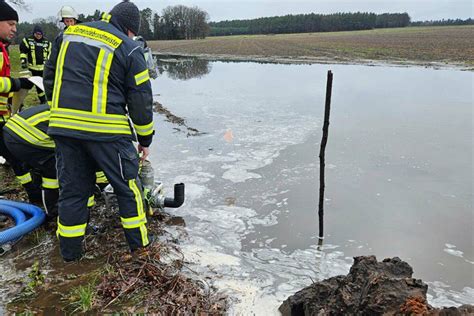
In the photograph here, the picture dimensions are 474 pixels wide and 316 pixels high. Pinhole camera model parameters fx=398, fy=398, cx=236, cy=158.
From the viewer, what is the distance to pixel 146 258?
3.48m

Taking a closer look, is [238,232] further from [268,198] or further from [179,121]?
[179,121]

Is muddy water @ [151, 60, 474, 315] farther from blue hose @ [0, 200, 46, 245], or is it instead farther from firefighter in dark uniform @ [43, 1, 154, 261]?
blue hose @ [0, 200, 46, 245]

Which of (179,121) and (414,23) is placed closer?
(179,121)

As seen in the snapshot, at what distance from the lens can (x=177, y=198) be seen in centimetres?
452

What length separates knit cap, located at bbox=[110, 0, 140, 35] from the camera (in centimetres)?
336

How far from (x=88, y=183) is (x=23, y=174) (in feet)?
4.85

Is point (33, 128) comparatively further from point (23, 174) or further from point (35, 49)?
point (35, 49)

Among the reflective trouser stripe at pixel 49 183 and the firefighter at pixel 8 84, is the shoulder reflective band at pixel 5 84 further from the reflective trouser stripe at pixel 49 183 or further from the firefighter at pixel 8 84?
the reflective trouser stripe at pixel 49 183

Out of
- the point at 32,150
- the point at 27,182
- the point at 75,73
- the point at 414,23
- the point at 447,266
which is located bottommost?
the point at 447,266

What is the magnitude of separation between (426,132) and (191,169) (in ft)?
16.2

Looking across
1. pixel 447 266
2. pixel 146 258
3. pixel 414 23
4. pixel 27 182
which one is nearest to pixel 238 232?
pixel 146 258

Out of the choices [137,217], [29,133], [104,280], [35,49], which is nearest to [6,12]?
[29,133]

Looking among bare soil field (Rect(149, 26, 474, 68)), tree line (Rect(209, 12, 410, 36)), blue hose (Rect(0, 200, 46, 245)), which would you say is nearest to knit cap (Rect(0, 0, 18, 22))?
blue hose (Rect(0, 200, 46, 245))

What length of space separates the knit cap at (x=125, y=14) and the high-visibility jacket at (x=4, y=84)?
A: 1.78 meters
